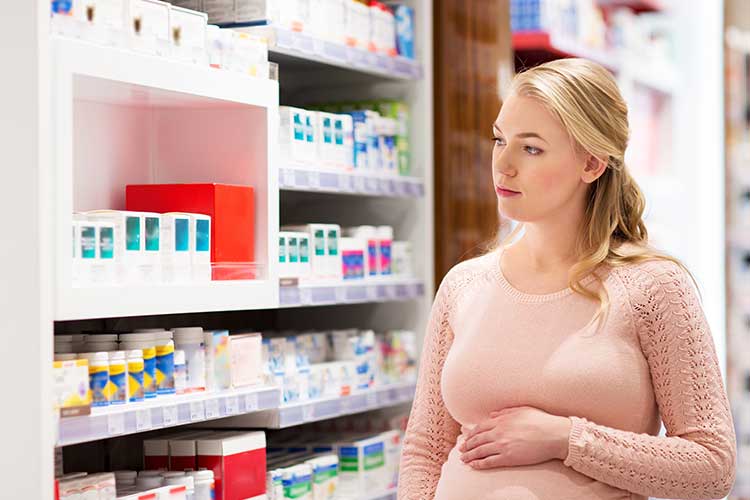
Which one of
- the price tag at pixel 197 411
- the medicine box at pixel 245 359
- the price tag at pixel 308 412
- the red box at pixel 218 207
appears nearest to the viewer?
the price tag at pixel 197 411

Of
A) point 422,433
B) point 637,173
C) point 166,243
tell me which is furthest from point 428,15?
point 637,173

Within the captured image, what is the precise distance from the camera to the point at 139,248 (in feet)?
10.1

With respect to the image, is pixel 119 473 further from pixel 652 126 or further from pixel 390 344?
pixel 652 126

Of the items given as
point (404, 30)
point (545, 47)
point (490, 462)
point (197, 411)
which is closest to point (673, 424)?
point (490, 462)

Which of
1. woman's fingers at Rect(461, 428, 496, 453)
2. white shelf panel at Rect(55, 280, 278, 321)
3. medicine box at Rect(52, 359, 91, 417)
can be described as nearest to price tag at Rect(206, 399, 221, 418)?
white shelf panel at Rect(55, 280, 278, 321)

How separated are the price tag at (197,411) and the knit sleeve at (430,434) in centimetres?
63

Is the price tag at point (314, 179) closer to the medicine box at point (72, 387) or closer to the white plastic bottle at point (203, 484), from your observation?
the white plastic bottle at point (203, 484)

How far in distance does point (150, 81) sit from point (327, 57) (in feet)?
3.35

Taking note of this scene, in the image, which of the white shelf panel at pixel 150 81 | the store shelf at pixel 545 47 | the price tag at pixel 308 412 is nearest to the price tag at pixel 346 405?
the price tag at pixel 308 412

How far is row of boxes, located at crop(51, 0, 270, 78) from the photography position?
2932mm

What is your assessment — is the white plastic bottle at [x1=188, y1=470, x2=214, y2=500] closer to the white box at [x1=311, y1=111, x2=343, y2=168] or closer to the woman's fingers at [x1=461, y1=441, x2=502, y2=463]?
the woman's fingers at [x1=461, y1=441, x2=502, y2=463]

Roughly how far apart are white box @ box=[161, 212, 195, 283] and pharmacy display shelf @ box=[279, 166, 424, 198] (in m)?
0.56

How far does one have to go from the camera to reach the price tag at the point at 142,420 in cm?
303

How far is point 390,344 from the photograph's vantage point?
14.7ft
